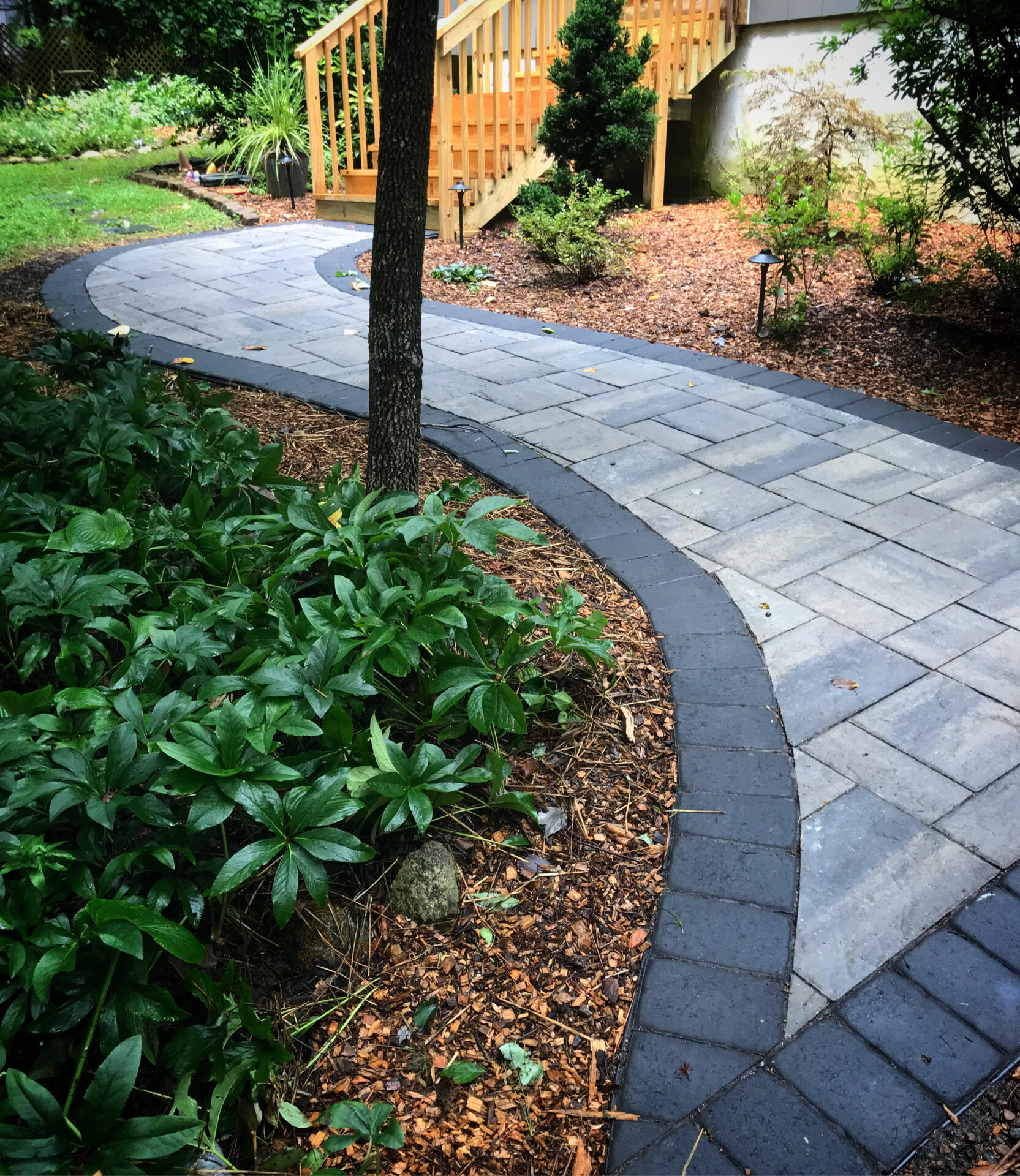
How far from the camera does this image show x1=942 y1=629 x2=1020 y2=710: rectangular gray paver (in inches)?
104

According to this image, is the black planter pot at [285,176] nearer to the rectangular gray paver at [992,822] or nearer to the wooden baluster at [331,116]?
the wooden baluster at [331,116]

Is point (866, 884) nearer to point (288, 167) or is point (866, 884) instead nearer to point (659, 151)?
point (659, 151)

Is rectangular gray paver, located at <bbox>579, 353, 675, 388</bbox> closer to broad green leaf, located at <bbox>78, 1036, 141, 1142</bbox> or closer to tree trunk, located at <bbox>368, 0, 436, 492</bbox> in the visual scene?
tree trunk, located at <bbox>368, 0, 436, 492</bbox>

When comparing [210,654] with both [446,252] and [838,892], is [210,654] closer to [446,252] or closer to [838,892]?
[838,892]

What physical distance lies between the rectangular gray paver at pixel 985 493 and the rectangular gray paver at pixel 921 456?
58 mm

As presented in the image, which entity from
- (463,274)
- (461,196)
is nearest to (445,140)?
(461,196)

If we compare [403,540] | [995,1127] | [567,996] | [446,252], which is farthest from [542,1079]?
[446,252]

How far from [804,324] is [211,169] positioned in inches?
305

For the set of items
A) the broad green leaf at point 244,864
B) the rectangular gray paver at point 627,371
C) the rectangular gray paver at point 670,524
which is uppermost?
the rectangular gray paver at point 627,371

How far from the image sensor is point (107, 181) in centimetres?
1070

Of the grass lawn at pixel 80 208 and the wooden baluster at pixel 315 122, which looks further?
the wooden baluster at pixel 315 122

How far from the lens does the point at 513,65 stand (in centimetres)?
810

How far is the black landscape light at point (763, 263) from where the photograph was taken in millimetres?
5039

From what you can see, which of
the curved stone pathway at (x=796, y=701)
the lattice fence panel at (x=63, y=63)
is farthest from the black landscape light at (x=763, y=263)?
the lattice fence panel at (x=63, y=63)
